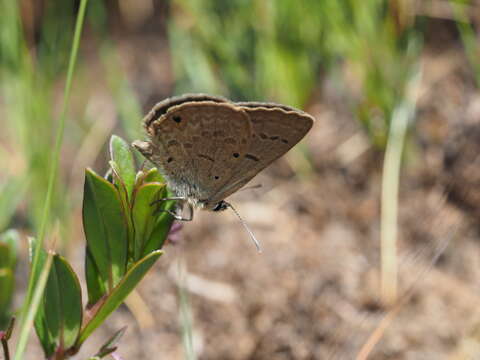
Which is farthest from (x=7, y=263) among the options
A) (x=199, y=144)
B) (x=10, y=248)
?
(x=199, y=144)

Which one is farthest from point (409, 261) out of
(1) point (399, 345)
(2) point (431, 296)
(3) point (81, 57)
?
(3) point (81, 57)

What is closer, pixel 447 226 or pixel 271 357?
pixel 271 357

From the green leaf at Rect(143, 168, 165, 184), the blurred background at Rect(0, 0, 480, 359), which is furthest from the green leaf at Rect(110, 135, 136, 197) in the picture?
the blurred background at Rect(0, 0, 480, 359)

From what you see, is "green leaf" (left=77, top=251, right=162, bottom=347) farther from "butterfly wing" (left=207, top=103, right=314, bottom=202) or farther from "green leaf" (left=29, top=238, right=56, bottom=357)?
"butterfly wing" (left=207, top=103, right=314, bottom=202)

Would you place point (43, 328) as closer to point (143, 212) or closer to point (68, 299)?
point (68, 299)

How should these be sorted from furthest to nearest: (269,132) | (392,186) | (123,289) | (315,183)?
1. (315,183)
2. (392,186)
3. (269,132)
4. (123,289)

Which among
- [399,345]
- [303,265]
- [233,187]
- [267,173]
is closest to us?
[233,187]

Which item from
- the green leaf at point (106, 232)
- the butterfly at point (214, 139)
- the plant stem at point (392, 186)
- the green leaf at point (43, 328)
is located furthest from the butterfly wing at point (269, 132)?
the plant stem at point (392, 186)

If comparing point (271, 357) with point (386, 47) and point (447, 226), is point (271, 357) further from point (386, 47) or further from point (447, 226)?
point (386, 47)
